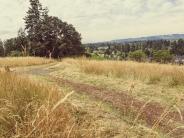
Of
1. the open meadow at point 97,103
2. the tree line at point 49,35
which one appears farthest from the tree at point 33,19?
the open meadow at point 97,103

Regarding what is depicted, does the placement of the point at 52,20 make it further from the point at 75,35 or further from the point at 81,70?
the point at 81,70

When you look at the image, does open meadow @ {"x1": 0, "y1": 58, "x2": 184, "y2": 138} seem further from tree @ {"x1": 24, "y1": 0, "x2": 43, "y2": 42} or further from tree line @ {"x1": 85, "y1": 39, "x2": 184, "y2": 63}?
tree @ {"x1": 24, "y1": 0, "x2": 43, "y2": 42}

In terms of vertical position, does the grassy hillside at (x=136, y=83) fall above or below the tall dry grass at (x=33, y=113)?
below

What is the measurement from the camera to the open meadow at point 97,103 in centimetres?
364

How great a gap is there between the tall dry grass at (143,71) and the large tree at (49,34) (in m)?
30.3

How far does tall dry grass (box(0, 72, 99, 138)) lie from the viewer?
3.44 metres

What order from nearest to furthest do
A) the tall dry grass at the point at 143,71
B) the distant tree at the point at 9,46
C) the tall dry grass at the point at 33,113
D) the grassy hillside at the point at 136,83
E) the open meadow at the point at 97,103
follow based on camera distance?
the tall dry grass at the point at 33,113 → the open meadow at the point at 97,103 → the grassy hillside at the point at 136,83 → the tall dry grass at the point at 143,71 → the distant tree at the point at 9,46

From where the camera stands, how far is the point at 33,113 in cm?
434

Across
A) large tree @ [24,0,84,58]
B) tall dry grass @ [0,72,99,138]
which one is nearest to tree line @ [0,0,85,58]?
large tree @ [24,0,84,58]

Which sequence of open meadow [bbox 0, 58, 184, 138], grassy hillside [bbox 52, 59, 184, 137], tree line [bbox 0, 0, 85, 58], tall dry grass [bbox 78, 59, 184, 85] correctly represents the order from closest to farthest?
open meadow [bbox 0, 58, 184, 138]
grassy hillside [bbox 52, 59, 184, 137]
tall dry grass [bbox 78, 59, 184, 85]
tree line [bbox 0, 0, 85, 58]

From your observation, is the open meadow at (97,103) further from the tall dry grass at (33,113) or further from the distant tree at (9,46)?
the distant tree at (9,46)

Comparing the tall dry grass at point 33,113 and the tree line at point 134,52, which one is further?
the tree line at point 134,52

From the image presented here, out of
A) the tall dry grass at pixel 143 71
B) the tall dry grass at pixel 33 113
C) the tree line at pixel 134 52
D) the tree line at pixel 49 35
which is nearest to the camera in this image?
the tall dry grass at pixel 33 113

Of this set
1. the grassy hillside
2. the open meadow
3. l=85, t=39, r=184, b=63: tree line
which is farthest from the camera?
l=85, t=39, r=184, b=63: tree line
